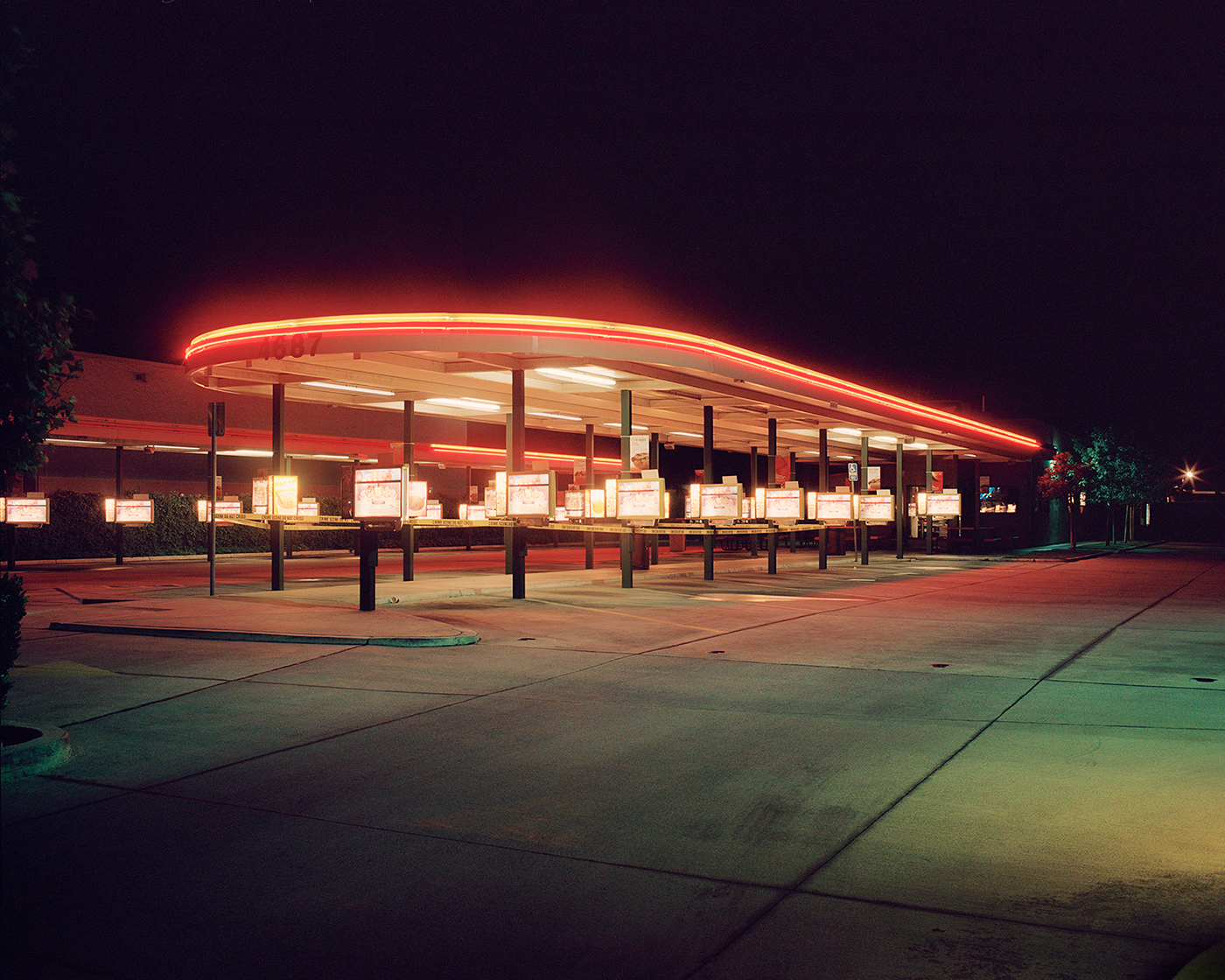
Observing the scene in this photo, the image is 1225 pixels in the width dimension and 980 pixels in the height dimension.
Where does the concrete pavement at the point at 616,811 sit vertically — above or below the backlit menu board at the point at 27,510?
below

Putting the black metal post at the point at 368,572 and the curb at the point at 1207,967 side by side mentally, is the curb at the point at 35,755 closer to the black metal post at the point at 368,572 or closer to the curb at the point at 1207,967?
the curb at the point at 1207,967

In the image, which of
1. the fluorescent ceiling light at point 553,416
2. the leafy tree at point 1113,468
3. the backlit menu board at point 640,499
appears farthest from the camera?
the leafy tree at point 1113,468

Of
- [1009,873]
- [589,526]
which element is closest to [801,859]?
[1009,873]

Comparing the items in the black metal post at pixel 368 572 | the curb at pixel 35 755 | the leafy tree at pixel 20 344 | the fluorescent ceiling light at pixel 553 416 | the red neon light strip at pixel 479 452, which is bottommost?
the curb at pixel 35 755

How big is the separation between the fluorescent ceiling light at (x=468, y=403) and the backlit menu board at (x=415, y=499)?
6919 millimetres

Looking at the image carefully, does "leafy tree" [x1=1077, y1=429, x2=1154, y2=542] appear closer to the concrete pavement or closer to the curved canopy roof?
the curved canopy roof

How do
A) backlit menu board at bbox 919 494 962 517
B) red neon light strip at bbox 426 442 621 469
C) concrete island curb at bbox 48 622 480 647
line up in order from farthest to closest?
red neon light strip at bbox 426 442 621 469 → backlit menu board at bbox 919 494 962 517 → concrete island curb at bbox 48 622 480 647

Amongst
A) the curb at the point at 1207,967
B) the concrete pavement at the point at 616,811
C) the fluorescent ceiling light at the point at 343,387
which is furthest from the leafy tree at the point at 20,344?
the fluorescent ceiling light at the point at 343,387

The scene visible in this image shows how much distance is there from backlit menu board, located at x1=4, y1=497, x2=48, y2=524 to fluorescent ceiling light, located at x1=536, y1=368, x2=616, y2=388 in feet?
54.1

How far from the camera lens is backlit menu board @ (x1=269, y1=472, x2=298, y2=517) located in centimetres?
2016

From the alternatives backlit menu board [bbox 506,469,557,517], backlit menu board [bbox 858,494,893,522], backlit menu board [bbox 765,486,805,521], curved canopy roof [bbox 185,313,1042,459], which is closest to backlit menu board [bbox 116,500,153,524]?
curved canopy roof [bbox 185,313,1042,459]

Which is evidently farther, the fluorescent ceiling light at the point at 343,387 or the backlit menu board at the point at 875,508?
the backlit menu board at the point at 875,508

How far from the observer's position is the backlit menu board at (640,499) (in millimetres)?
20141

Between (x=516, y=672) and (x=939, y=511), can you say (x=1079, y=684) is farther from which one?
(x=939, y=511)
